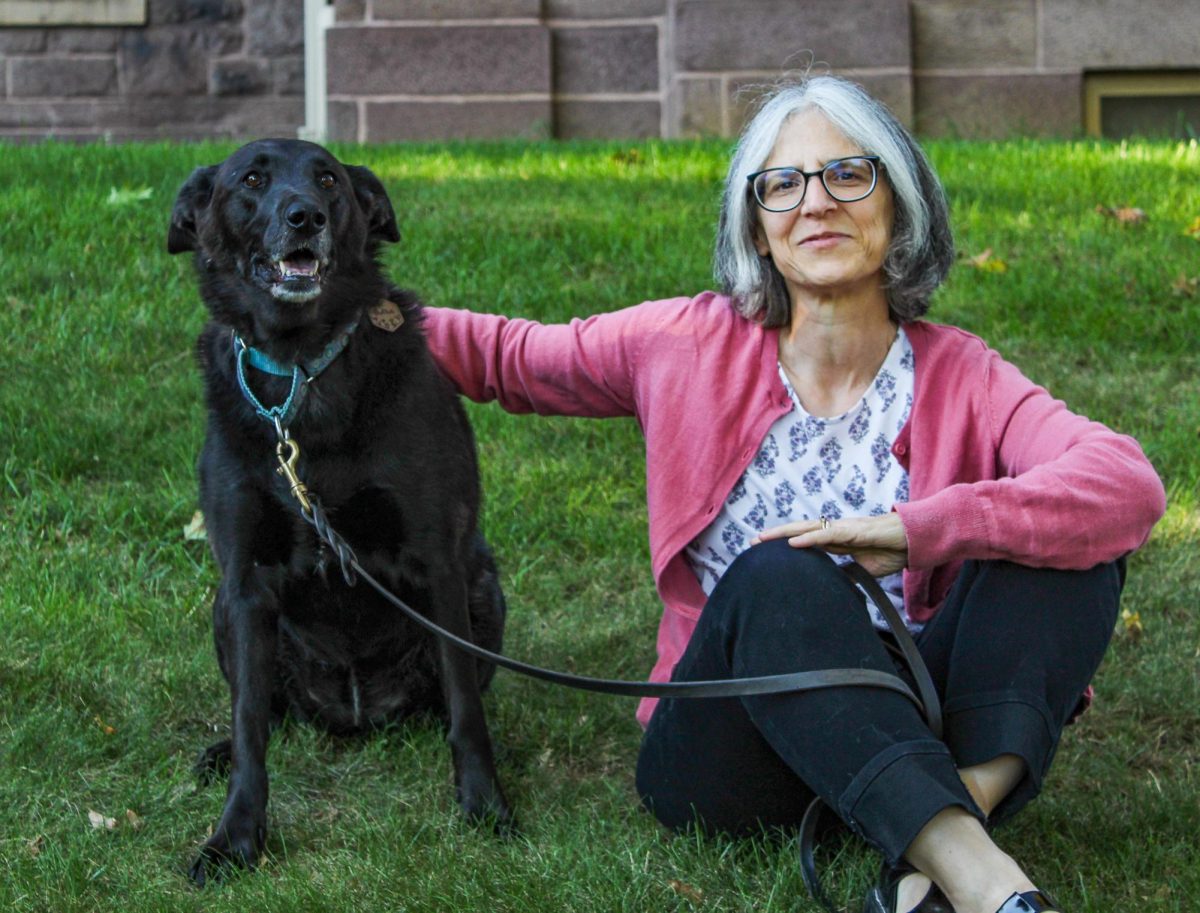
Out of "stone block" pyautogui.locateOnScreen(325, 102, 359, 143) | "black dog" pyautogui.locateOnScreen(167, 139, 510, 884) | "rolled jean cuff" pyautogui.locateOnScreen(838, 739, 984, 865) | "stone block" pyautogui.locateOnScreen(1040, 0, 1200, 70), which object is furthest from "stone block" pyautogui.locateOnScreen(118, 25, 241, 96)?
"rolled jean cuff" pyautogui.locateOnScreen(838, 739, 984, 865)

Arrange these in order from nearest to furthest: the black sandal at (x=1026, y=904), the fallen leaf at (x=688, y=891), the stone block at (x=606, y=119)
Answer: the black sandal at (x=1026, y=904) < the fallen leaf at (x=688, y=891) < the stone block at (x=606, y=119)

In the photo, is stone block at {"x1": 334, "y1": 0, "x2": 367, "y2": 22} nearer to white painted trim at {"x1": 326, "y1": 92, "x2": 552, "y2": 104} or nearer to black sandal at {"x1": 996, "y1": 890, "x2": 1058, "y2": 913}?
white painted trim at {"x1": 326, "y1": 92, "x2": 552, "y2": 104}

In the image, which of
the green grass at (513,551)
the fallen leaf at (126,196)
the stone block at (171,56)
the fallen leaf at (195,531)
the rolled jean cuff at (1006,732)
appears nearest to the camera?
the rolled jean cuff at (1006,732)

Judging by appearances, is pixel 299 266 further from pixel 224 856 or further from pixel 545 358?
pixel 224 856

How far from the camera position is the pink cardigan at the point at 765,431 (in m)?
2.60

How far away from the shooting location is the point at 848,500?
2932 mm

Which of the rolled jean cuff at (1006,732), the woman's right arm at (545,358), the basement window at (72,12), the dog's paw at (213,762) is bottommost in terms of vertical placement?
the dog's paw at (213,762)

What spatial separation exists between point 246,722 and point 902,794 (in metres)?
1.28

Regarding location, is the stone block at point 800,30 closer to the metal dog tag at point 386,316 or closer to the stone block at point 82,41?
the stone block at point 82,41

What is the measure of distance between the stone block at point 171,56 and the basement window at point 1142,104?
20.0ft

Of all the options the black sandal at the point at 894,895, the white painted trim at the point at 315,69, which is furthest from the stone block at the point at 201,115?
the black sandal at the point at 894,895

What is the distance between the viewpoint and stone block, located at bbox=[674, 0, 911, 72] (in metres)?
8.66

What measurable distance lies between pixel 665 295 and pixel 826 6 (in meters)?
3.63

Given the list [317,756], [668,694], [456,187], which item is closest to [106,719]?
[317,756]
